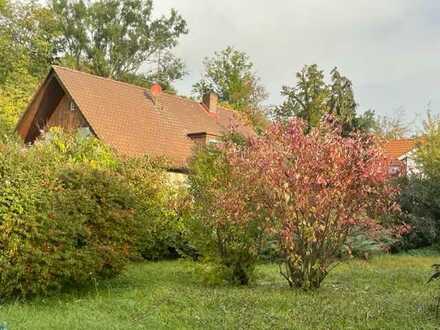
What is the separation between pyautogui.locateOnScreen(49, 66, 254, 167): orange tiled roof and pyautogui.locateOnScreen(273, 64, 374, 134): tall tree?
4.43 meters

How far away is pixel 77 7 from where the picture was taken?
42.5 meters

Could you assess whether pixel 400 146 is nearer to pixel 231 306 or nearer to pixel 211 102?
pixel 211 102

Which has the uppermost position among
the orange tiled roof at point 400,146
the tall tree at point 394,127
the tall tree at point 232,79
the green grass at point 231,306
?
the tall tree at point 232,79

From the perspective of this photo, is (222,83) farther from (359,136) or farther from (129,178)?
(359,136)

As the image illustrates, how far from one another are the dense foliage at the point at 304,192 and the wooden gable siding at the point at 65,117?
14.8 meters

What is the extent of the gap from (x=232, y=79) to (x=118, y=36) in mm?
10490

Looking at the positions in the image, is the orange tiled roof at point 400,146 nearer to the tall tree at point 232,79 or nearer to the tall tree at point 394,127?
the tall tree at point 394,127

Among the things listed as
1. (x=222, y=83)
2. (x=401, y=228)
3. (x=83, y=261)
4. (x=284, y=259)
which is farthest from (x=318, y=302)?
(x=222, y=83)

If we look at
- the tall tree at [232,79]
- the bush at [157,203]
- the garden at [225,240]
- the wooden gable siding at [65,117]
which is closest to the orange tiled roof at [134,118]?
the wooden gable siding at [65,117]

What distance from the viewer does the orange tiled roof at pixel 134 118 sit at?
22844 mm

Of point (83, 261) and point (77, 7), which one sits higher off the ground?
point (77, 7)

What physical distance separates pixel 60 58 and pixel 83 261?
3480 cm

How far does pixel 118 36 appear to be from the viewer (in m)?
42.9

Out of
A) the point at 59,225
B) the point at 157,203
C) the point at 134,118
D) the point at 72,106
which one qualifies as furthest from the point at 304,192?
the point at 72,106
